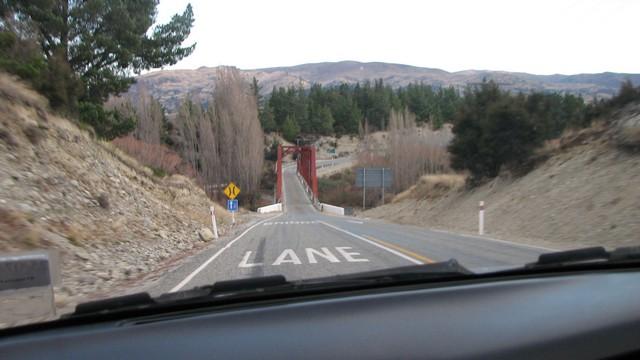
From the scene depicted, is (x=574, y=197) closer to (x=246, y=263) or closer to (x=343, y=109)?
(x=246, y=263)

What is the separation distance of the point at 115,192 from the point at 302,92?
148 meters

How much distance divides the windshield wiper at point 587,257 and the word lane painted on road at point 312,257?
23.7 feet

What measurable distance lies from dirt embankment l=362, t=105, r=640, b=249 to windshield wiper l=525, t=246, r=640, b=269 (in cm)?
1137

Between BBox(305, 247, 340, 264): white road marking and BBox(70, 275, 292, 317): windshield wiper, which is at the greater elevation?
BBox(70, 275, 292, 317): windshield wiper

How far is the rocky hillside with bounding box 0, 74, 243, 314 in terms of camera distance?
1034 centimetres

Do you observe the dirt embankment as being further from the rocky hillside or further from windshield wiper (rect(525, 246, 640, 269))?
windshield wiper (rect(525, 246, 640, 269))

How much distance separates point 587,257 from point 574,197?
56.9 feet

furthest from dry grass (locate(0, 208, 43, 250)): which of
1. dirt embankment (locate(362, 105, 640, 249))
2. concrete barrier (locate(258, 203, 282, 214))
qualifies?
concrete barrier (locate(258, 203, 282, 214))

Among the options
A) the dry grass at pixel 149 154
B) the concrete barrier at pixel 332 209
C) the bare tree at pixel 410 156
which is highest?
the dry grass at pixel 149 154

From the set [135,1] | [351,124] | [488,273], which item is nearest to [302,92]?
[351,124]

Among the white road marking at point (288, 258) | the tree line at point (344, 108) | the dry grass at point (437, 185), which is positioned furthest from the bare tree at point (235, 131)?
the tree line at point (344, 108)

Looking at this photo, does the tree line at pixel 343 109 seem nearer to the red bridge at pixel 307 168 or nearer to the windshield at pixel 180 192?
the red bridge at pixel 307 168

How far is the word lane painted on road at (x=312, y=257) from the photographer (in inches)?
428

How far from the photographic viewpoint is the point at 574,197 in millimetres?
19312
